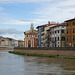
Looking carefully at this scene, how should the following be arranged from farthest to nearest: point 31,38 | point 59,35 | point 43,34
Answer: point 31,38, point 43,34, point 59,35

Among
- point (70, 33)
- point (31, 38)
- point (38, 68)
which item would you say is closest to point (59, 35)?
point (70, 33)

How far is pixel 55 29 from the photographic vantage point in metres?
106

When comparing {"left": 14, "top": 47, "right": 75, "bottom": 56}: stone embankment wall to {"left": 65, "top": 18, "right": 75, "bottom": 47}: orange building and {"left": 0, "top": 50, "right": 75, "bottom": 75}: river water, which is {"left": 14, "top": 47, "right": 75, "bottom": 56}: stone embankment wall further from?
{"left": 0, "top": 50, "right": 75, "bottom": 75}: river water

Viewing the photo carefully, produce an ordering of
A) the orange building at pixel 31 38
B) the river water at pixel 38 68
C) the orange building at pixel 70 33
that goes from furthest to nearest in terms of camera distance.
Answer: the orange building at pixel 31 38 → the orange building at pixel 70 33 → the river water at pixel 38 68

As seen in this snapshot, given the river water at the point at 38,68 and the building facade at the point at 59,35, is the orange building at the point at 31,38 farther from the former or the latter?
the river water at the point at 38,68

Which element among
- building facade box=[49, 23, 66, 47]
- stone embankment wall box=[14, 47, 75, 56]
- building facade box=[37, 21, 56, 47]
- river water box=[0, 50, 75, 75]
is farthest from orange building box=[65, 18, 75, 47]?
building facade box=[37, 21, 56, 47]

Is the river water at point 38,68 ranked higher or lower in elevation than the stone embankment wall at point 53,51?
lower

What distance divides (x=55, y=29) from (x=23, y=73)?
6655cm

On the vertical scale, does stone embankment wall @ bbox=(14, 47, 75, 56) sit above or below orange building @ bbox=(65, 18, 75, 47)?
below

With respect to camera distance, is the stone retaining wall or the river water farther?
the stone retaining wall

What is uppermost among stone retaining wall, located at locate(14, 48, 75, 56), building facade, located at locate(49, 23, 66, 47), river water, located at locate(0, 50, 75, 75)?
building facade, located at locate(49, 23, 66, 47)

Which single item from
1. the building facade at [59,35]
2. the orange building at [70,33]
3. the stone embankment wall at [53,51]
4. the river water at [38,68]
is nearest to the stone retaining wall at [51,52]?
the stone embankment wall at [53,51]

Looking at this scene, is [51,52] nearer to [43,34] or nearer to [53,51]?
[53,51]

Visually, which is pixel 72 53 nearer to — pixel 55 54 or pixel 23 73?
pixel 55 54
